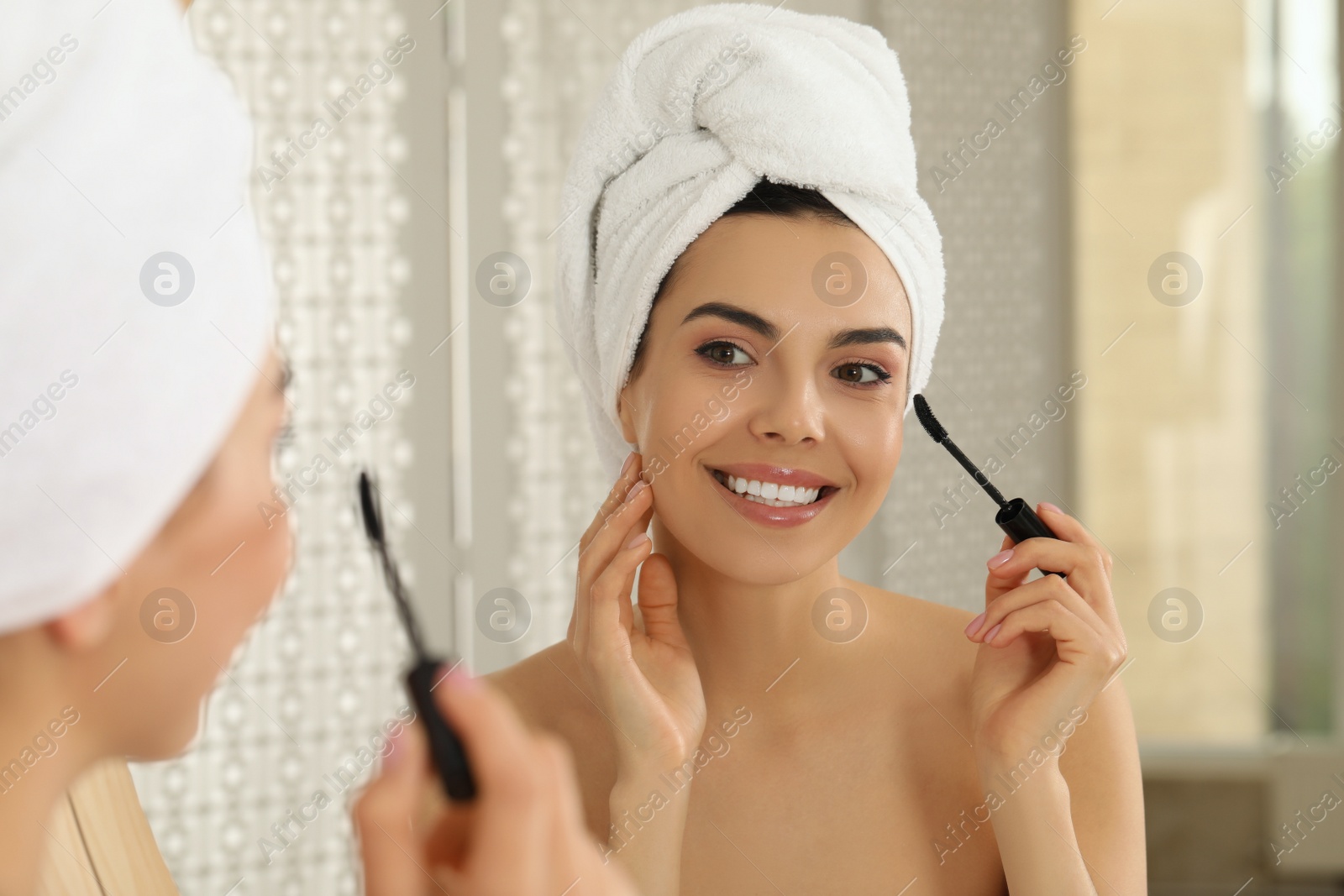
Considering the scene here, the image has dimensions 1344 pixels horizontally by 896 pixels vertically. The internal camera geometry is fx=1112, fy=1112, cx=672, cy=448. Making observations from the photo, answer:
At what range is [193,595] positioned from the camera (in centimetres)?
47

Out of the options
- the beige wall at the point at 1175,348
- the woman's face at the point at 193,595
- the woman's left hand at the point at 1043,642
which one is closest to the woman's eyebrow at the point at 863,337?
the woman's left hand at the point at 1043,642

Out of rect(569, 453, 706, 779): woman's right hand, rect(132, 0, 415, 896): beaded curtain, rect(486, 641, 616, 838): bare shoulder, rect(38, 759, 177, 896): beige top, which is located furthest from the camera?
rect(132, 0, 415, 896): beaded curtain

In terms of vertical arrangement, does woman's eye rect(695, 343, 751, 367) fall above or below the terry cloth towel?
below

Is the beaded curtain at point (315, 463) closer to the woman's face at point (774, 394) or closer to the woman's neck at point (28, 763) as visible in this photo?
the woman's face at point (774, 394)

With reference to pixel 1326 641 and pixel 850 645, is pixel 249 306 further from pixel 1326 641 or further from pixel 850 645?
pixel 1326 641

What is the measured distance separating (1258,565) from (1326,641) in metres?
0.22

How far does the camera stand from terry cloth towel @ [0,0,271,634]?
A: 1.34 feet

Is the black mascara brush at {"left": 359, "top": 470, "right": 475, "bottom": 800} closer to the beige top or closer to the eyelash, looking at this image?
the beige top

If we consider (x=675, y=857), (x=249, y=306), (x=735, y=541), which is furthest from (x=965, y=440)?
(x=249, y=306)

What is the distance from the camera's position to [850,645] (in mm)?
1168

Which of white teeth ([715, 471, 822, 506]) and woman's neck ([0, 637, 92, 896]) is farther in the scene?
white teeth ([715, 471, 822, 506])

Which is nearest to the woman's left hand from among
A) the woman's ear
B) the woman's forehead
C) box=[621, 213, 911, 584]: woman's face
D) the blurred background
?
box=[621, 213, 911, 584]: woman's face

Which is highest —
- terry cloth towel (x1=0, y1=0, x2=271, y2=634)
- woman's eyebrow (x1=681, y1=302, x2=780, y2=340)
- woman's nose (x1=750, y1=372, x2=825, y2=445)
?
terry cloth towel (x1=0, y1=0, x2=271, y2=634)

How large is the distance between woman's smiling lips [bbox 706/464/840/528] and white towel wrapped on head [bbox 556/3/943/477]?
168mm
